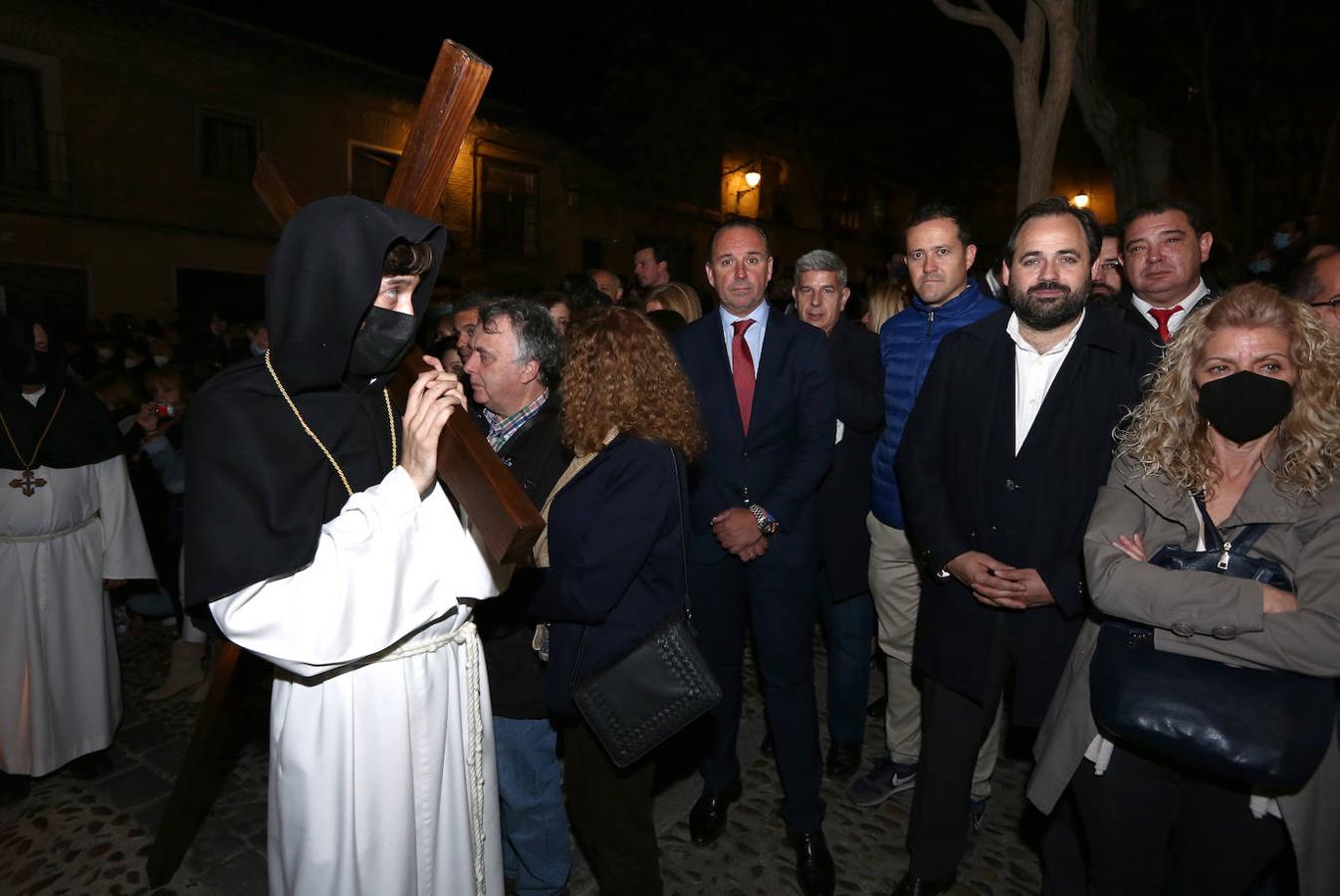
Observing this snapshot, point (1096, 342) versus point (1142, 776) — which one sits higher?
point (1096, 342)

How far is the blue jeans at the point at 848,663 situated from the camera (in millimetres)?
4137

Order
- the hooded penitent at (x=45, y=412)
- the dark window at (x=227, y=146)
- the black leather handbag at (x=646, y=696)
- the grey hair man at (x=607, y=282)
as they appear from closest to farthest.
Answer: the black leather handbag at (x=646, y=696) < the hooded penitent at (x=45, y=412) < the grey hair man at (x=607, y=282) < the dark window at (x=227, y=146)

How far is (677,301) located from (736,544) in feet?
6.71

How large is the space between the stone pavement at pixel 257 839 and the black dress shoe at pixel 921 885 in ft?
0.53

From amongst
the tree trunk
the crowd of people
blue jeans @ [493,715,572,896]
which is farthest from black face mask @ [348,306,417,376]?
the tree trunk

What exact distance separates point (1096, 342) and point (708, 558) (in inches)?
69.8

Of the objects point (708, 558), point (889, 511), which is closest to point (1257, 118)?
point (889, 511)

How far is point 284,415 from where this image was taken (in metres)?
1.95

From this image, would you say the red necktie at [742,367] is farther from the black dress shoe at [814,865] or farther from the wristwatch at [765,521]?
the black dress shoe at [814,865]

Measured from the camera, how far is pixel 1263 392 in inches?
93.1

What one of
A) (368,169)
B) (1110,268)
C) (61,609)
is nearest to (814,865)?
(1110,268)

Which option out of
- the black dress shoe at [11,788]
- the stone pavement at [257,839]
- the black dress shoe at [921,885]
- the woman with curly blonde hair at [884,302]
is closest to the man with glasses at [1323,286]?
the woman with curly blonde hair at [884,302]

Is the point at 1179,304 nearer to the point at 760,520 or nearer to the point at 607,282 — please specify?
the point at 760,520

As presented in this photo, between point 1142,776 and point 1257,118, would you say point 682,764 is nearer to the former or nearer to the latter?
point 1142,776
